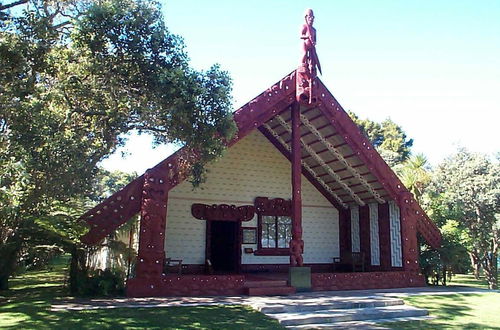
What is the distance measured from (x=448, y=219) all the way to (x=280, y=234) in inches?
261

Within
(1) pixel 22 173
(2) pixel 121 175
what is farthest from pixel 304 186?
(2) pixel 121 175

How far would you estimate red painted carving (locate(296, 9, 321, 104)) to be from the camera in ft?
40.6

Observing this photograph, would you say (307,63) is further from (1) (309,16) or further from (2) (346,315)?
(2) (346,315)

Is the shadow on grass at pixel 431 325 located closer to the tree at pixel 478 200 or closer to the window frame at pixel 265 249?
the window frame at pixel 265 249

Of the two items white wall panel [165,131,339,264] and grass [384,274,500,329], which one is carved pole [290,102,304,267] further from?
white wall panel [165,131,339,264]

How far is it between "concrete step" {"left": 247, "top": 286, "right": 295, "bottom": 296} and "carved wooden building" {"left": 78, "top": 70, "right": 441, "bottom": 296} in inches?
12.0

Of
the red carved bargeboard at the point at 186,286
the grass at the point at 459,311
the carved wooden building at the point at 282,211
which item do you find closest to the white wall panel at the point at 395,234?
the carved wooden building at the point at 282,211

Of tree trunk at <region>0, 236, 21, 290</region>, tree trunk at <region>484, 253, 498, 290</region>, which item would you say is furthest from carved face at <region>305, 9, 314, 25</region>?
tree trunk at <region>484, 253, 498, 290</region>

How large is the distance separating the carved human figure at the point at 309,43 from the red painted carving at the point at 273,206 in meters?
5.48

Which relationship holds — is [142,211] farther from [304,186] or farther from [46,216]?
[304,186]

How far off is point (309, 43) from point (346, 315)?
7.98 metres

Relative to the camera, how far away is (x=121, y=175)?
159 feet

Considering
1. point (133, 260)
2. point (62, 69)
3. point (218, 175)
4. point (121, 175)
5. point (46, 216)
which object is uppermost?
point (121, 175)

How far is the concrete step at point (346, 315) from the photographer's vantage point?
791 cm
